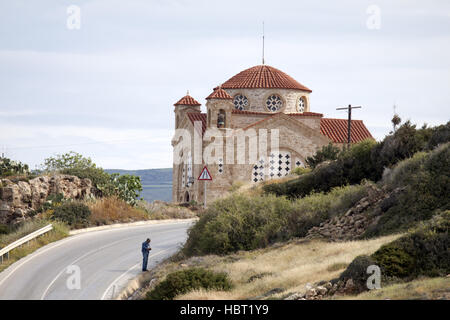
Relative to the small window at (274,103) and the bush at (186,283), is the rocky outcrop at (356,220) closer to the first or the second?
the bush at (186,283)

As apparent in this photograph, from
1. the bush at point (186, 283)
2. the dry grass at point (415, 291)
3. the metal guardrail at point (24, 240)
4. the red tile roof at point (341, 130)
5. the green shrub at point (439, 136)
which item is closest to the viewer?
the dry grass at point (415, 291)

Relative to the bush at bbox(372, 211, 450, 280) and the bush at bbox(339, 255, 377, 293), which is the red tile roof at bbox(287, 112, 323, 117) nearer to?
the bush at bbox(372, 211, 450, 280)

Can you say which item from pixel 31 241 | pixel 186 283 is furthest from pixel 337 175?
pixel 186 283

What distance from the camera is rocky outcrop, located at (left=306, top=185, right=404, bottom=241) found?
1030 inches

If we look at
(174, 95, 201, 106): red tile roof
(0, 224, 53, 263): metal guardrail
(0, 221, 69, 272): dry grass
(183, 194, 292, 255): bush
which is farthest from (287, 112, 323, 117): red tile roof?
(183, 194, 292, 255): bush

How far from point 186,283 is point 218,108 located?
37.7 metres

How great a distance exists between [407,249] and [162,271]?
9.48m

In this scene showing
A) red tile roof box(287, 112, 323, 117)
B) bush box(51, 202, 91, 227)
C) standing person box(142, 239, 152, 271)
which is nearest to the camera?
standing person box(142, 239, 152, 271)

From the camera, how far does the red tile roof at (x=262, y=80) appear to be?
62.5 m

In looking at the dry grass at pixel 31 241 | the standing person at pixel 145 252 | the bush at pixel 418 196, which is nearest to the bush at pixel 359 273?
the bush at pixel 418 196

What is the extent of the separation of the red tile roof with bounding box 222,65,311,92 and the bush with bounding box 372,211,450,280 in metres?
43.7

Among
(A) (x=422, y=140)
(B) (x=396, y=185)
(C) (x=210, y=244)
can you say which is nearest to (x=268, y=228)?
(C) (x=210, y=244)

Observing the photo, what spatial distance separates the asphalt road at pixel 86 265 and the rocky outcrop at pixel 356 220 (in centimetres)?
677

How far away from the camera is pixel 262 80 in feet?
207
